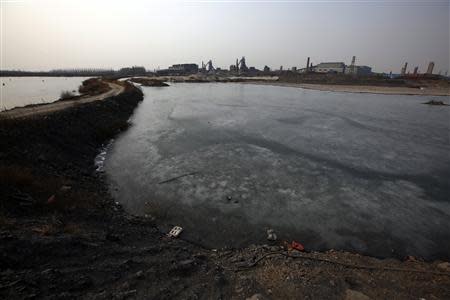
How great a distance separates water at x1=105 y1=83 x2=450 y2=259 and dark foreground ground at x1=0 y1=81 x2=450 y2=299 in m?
0.78

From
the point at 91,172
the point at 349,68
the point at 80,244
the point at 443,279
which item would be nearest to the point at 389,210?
the point at 443,279

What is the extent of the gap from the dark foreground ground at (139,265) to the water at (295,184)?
2.54 ft

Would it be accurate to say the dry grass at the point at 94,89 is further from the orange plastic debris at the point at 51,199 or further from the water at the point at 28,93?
the orange plastic debris at the point at 51,199

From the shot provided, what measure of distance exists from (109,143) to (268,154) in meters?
9.27

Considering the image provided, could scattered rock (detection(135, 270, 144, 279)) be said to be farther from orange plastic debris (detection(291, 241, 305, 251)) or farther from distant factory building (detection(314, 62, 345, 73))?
distant factory building (detection(314, 62, 345, 73))

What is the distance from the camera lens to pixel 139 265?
168 inches

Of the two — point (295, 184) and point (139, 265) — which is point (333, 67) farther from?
point (139, 265)

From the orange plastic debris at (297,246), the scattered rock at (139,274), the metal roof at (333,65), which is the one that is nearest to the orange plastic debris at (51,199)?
the scattered rock at (139,274)

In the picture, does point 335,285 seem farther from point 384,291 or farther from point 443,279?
point 443,279

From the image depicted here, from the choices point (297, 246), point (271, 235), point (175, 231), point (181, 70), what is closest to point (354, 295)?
point (297, 246)

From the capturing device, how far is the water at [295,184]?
236 inches

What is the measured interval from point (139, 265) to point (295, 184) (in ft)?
19.7

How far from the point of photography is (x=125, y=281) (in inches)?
149

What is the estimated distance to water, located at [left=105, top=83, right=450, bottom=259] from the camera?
600cm
